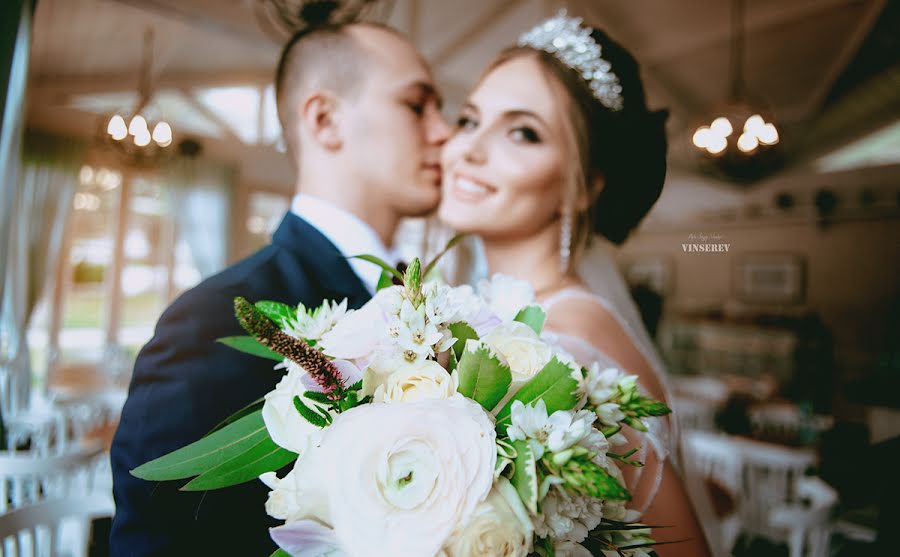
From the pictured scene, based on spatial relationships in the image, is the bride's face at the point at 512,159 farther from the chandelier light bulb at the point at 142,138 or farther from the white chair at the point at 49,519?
the white chair at the point at 49,519

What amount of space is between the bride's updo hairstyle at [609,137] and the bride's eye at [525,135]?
0.08 meters

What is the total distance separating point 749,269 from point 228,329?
7.33 m

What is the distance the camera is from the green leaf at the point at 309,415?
1.57ft

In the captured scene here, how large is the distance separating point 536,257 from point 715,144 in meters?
0.42

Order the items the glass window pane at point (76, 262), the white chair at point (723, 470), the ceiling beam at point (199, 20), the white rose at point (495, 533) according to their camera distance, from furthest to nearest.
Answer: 1. the glass window pane at point (76, 262)
2. the white chair at point (723, 470)
3. the ceiling beam at point (199, 20)
4. the white rose at point (495, 533)

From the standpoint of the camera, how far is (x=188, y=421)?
0.83 metres

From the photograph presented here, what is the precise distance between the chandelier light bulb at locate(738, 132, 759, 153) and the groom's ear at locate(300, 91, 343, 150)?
33.9 inches

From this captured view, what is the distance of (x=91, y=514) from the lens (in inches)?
65.1

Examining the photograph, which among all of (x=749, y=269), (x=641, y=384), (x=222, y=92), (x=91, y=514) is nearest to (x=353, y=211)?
(x=641, y=384)

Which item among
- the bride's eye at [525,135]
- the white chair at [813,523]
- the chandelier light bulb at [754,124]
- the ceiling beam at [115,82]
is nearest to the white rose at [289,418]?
the bride's eye at [525,135]

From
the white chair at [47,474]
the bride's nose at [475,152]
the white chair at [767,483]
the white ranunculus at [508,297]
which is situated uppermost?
the bride's nose at [475,152]

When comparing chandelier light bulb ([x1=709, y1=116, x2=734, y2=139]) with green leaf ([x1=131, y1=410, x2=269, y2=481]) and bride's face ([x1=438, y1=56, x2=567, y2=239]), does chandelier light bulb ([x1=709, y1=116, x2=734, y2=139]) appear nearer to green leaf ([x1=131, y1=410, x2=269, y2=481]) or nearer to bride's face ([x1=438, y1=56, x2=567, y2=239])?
bride's face ([x1=438, y1=56, x2=567, y2=239])

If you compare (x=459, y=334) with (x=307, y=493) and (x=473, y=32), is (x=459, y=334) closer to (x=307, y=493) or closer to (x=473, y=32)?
(x=307, y=493)

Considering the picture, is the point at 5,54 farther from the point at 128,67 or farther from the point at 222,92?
the point at 222,92
